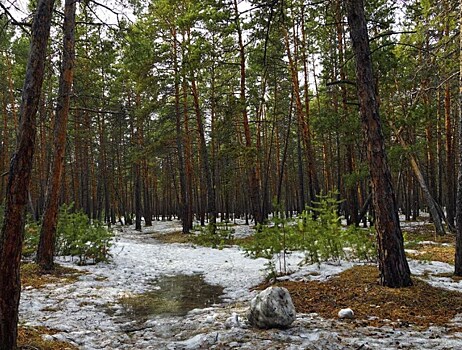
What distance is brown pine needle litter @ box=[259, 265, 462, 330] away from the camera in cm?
460

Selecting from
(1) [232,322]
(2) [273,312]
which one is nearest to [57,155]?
(1) [232,322]

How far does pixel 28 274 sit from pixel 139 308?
359 cm

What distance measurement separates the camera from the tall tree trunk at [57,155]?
8.51 metres

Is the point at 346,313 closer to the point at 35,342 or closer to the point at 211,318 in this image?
the point at 211,318

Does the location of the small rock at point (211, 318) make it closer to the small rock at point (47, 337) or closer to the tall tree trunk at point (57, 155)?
the small rock at point (47, 337)

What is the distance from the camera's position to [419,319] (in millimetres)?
4551

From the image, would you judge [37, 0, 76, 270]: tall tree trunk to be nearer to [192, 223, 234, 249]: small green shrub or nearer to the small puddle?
the small puddle

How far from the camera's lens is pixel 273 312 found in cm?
434

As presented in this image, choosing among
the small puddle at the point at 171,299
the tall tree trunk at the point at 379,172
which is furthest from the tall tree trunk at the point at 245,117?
the tall tree trunk at the point at 379,172

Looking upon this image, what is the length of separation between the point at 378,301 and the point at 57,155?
25.0ft

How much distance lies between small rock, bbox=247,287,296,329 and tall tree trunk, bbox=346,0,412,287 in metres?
2.25

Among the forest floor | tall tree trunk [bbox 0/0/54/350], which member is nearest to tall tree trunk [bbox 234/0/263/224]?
the forest floor

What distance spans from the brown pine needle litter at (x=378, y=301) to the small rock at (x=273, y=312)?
0.83 meters

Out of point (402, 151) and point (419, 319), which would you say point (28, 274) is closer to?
point (419, 319)
